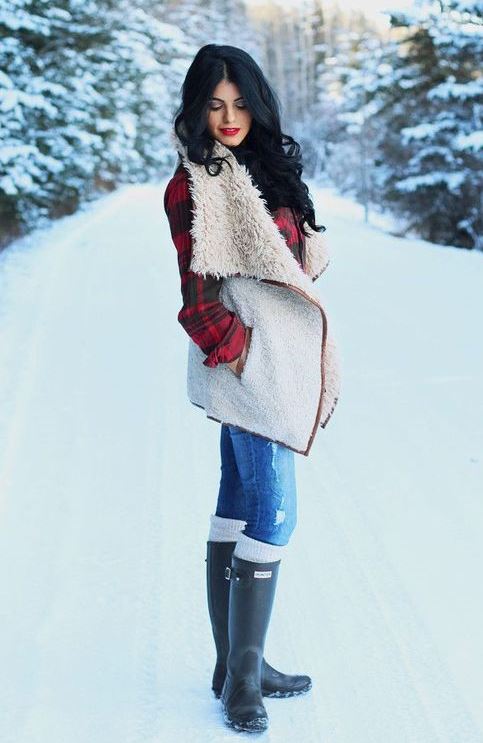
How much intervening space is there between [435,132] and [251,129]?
12393 mm

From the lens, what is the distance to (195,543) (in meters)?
3.42

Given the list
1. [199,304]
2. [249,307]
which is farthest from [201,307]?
[249,307]

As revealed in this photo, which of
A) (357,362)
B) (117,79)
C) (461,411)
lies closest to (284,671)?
(461,411)

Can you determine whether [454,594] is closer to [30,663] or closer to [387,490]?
[387,490]

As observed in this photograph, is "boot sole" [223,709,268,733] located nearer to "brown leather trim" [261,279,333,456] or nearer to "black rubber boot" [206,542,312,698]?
"black rubber boot" [206,542,312,698]

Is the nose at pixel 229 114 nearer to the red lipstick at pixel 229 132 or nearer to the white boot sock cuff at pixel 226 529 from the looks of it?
the red lipstick at pixel 229 132

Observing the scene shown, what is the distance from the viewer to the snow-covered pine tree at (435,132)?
1341cm

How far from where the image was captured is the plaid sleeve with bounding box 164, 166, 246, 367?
1964 mm

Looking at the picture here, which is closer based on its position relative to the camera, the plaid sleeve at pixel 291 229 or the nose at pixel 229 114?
the nose at pixel 229 114

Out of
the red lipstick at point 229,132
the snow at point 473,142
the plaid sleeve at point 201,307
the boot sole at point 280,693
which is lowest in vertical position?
the snow at point 473,142

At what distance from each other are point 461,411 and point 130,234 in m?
8.28

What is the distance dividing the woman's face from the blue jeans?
671 mm

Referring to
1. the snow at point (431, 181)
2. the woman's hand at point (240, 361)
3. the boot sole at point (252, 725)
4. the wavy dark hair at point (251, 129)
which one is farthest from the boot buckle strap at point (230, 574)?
the snow at point (431, 181)

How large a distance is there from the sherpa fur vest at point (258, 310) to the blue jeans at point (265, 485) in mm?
47
